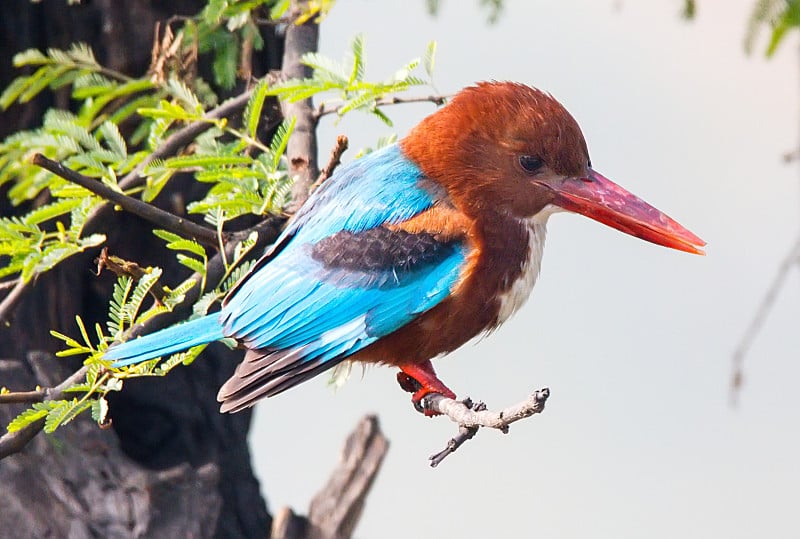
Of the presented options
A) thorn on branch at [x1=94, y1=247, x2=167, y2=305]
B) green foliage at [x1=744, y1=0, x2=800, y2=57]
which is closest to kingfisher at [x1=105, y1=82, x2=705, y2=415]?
thorn on branch at [x1=94, y1=247, x2=167, y2=305]

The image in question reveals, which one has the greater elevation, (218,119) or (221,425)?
(218,119)

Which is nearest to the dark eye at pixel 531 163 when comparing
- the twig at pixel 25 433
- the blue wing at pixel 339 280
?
the blue wing at pixel 339 280

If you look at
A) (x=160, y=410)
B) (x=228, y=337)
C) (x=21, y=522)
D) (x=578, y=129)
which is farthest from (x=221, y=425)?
(x=578, y=129)

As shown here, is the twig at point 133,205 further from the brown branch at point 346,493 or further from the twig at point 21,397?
the brown branch at point 346,493

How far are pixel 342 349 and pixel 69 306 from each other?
1.60 meters

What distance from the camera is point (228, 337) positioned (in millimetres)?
2812

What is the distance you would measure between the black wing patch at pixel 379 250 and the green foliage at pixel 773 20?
1.21 meters

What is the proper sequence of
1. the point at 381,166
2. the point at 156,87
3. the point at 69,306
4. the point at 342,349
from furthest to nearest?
1. the point at 69,306
2. the point at 156,87
3. the point at 381,166
4. the point at 342,349

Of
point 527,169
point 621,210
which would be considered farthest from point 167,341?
point 621,210

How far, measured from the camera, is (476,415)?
2305 mm

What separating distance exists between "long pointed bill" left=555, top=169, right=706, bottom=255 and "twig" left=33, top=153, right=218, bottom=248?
863 millimetres

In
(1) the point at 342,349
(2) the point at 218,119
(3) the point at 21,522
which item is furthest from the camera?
(3) the point at 21,522

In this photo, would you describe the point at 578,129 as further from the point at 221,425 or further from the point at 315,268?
the point at 221,425

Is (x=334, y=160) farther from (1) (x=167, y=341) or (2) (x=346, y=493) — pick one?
(2) (x=346, y=493)
